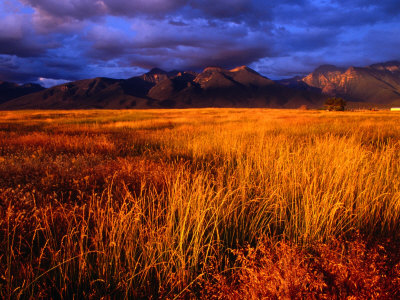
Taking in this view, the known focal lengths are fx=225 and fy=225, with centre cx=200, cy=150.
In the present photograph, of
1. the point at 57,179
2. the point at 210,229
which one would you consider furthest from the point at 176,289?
the point at 57,179

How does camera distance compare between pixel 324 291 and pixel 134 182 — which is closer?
pixel 324 291

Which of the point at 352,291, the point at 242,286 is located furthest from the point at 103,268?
the point at 352,291

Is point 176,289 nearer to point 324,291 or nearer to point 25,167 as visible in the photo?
point 324,291

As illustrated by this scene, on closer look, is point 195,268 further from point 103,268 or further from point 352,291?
point 352,291

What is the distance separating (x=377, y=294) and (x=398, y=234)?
1.31 meters

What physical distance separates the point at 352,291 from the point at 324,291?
149 millimetres

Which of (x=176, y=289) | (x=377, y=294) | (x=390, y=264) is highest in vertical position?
(x=377, y=294)

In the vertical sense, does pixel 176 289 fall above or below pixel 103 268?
below

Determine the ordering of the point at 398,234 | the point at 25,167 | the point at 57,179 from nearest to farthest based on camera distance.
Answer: the point at 398,234, the point at 57,179, the point at 25,167

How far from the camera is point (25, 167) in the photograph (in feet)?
12.7

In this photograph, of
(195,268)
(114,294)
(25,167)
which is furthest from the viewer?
(25,167)

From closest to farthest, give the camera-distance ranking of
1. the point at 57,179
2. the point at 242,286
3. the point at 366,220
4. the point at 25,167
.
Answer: the point at 242,286
the point at 366,220
the point at 57,179
the point at 25,167

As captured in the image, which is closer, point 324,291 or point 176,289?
point 324,291

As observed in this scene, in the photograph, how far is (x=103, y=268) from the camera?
1.62 m
